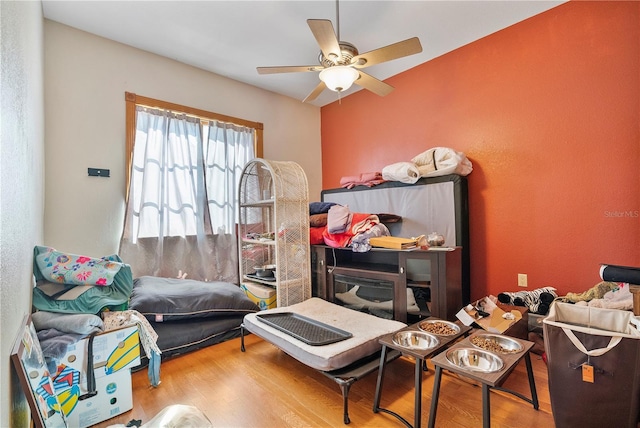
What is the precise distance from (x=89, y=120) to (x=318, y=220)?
2292 millimetres

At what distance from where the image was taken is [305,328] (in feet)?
6.72

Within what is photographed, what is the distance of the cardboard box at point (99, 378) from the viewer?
4.87 ft

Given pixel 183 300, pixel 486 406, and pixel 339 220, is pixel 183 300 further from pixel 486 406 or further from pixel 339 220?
pixel 486 406

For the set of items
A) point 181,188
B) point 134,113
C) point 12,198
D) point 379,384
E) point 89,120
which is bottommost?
point 379,384

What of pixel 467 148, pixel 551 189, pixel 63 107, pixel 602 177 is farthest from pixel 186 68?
pixel 602 177

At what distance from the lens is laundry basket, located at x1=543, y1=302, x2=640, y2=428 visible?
1.25 meters

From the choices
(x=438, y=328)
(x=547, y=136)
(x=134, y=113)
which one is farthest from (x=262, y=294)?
(x=547, y=136)

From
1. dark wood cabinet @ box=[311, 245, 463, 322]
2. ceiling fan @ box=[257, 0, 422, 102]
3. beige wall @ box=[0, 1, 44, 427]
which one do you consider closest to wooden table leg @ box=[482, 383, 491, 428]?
dark wood cabinet @ box=[311, 245, 463, 322]

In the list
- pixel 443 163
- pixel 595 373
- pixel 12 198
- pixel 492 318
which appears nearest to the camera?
→ pixel 12 198

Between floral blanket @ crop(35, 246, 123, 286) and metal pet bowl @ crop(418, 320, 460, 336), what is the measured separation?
1.98 metres

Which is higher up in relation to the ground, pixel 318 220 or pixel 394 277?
pixel 318 220

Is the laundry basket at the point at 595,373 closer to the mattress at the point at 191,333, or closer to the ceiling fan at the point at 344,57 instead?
the ceiling fan at the point at 344,57

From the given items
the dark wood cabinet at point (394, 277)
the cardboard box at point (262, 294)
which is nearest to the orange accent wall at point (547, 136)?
the dark wood cabinet at point (394, 277)

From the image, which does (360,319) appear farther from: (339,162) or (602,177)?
(339,162)
